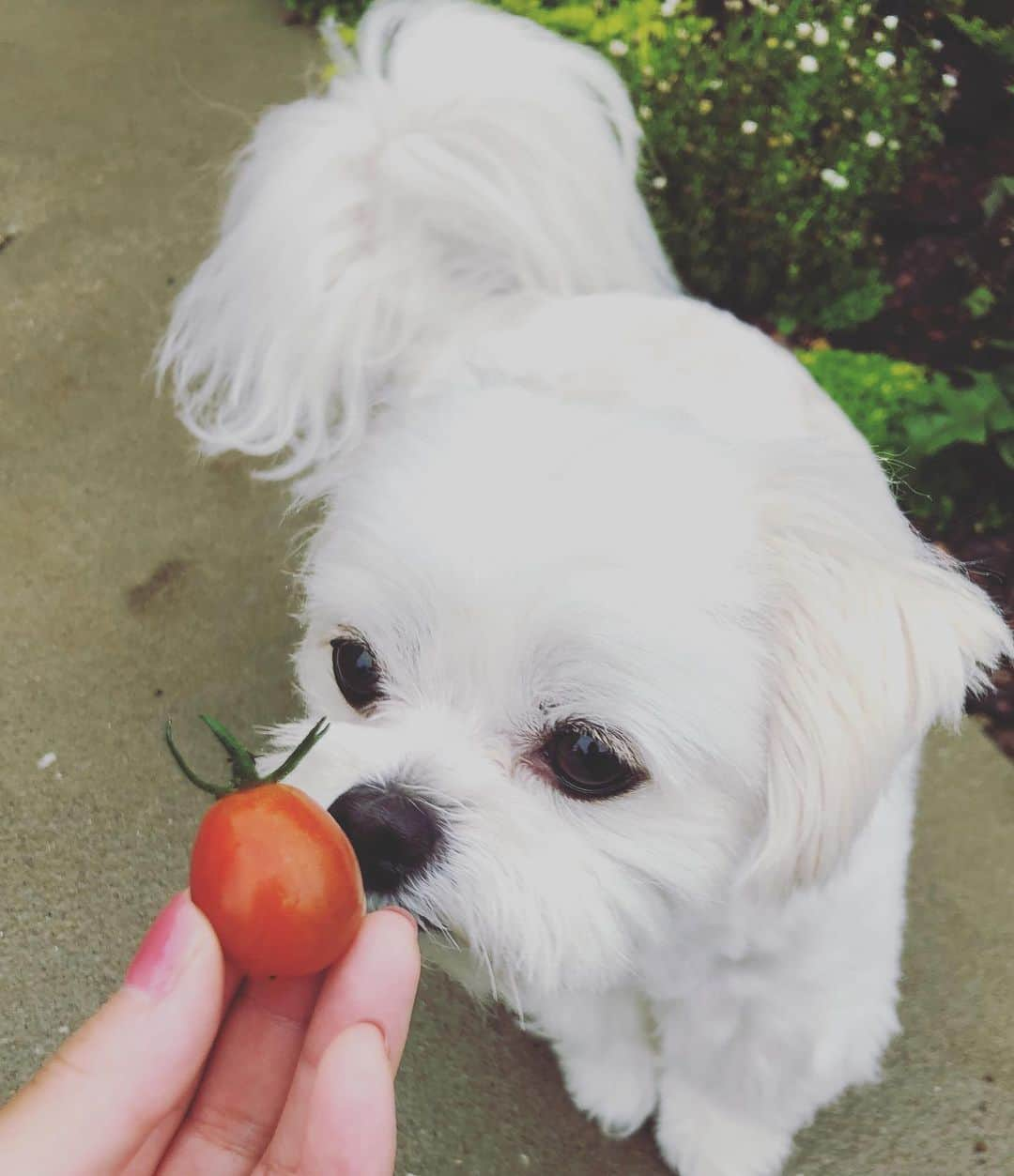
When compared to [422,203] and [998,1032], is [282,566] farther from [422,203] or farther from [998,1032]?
[998,1032]

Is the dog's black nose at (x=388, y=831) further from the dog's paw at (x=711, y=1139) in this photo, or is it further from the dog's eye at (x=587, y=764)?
the dog's paw at (x=711, y=1139)

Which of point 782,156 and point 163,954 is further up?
point 782,156

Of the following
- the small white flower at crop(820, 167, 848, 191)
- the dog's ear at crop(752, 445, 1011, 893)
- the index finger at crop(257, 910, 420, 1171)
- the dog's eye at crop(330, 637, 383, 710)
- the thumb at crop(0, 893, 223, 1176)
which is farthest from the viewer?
the small white flower at crop(820, 167, 848, 191)

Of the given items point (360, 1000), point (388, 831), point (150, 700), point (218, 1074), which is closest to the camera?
point (360, 1000)

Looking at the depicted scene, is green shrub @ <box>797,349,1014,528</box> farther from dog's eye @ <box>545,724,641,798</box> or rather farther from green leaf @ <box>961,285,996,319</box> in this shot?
dog's eye @ <box>545,724,641,798</box>

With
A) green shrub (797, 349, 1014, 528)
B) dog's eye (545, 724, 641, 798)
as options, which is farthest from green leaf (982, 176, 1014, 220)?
dog's eye (545, 724, 641, 798)

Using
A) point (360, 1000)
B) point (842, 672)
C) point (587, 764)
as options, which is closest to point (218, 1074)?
point (360, 1000)

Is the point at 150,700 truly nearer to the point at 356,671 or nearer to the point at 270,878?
the point at 356,671

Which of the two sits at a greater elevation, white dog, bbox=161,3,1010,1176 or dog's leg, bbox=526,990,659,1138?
white dog, bbox=161,3,1010,1176
